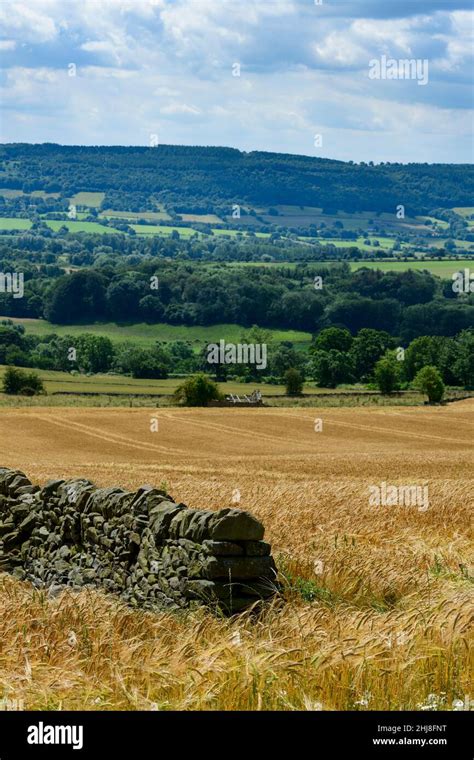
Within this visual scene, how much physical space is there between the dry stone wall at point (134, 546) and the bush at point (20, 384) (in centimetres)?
9099

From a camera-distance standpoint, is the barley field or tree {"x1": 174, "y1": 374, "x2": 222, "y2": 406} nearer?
the barley field

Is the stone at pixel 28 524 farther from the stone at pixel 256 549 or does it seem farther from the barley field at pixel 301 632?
the stone at pixel 256 549

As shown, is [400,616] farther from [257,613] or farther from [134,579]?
[134,579]

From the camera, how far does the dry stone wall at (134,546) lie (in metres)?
11.7

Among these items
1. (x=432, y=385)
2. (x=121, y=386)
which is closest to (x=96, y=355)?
(x=121, y=386)

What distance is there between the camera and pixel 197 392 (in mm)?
99688

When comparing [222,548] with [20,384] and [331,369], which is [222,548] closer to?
[20,384]

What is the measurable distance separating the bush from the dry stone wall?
90994 millimetres

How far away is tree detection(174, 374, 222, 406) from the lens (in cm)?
9962

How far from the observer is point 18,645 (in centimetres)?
1016

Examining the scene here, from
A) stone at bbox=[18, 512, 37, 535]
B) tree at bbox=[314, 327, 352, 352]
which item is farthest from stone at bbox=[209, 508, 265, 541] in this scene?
tree at bbox=[314, 327, 352, 352]

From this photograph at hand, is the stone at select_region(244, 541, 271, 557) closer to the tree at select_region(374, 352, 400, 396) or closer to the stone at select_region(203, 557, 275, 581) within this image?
the stone at select_region(203, 557, 275, 581)

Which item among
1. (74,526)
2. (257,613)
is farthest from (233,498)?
(257,613)
